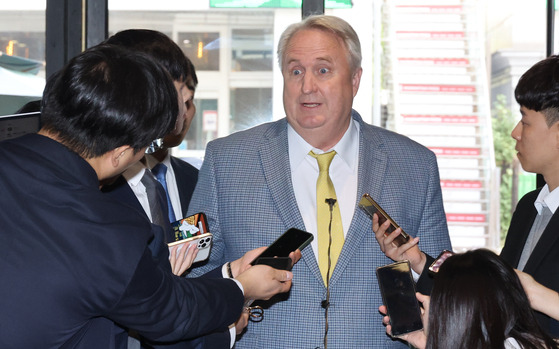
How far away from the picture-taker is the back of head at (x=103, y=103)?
154 cm

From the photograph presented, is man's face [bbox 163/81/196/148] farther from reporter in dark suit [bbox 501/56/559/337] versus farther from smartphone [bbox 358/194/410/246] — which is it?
reporter in dark suit [bbox 501/56/559/337]

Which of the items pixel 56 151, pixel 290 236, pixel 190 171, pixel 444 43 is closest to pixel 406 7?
pixel 444 43

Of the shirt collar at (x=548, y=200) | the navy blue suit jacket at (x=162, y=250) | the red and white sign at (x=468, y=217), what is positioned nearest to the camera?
the navy blue suit jacket at (x=162, y=250)

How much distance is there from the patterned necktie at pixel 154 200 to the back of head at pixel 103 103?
651mm

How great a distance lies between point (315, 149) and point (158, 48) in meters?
0.67

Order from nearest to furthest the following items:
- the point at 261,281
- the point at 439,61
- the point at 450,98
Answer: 1. the point at 261,281
2. the point at 450,98
3. the point at 439,61

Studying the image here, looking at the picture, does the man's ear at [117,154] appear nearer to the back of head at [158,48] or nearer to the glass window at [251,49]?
the back of head at [158,48]

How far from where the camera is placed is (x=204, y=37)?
6.18m

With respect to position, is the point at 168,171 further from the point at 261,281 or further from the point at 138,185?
the point at 261,281

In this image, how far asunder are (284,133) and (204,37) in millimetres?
3777

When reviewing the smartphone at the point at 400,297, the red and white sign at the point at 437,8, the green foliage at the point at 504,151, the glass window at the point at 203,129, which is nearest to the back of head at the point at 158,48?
the smartphone at the point at 400,297

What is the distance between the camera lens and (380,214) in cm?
224

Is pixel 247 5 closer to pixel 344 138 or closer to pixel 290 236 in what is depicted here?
pixel 344 138

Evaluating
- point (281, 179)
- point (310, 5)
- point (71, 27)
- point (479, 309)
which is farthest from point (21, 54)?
point (479, 309)
